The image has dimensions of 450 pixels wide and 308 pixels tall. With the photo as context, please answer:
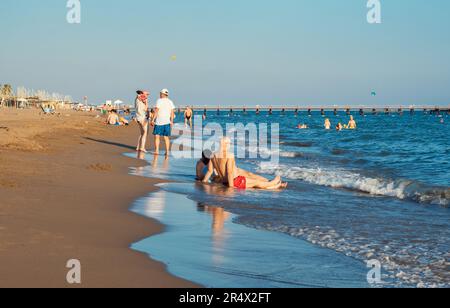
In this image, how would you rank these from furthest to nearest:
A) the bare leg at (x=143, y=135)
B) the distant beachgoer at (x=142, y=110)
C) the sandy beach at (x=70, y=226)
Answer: the distant beachgoer at (x=142, y=110)
the bare leg at (x=143, y=135)
the sandy beach at (x=70, y=226)

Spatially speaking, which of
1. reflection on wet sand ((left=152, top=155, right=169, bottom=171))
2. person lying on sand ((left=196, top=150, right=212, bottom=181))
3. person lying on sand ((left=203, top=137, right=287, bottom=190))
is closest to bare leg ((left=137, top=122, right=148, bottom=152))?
reflection on wet sand ((left=152, top=155, right=169, bottom=171))

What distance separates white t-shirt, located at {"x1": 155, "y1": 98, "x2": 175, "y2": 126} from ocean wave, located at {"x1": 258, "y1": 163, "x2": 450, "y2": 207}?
247 centimetres

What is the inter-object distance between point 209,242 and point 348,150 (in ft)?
54.4

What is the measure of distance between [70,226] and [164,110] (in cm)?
870

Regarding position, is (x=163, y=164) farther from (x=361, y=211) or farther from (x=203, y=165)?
(x=361, y=211)

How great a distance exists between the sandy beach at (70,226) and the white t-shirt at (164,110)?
13.2ft

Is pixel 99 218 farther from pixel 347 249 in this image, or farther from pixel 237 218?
pixel 347 249

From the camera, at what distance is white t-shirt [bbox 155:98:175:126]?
13570 millimetres

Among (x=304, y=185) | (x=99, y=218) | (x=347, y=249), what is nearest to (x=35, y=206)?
(x=99, y=218)

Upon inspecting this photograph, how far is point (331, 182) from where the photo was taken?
35.1 ft

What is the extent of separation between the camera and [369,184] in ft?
33.7

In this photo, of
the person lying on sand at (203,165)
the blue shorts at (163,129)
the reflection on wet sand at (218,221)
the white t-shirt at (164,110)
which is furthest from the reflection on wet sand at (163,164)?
the reflection on wet sand at (218,221)

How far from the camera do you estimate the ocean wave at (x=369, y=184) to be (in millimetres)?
Answer: 8986

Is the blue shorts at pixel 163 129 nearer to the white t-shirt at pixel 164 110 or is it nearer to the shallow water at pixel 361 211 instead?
the white t-shirt at pixel 164 110
